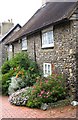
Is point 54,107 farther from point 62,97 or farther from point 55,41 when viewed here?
point 55,41

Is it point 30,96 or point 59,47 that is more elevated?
point 59,47

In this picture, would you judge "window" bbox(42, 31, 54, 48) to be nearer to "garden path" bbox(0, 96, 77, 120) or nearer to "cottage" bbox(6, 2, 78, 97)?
"cottage" bbox(6, 2, 78, 97)

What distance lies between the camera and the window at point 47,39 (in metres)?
14.2

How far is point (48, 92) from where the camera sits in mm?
11469

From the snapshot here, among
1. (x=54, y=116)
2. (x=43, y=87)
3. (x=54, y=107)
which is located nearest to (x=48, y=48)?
(x=43, y=87)

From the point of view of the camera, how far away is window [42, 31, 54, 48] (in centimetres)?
1416

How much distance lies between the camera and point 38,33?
15805 millimetres

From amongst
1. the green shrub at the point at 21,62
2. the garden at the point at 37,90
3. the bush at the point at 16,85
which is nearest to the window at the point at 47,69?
the garden at the point at 37,90

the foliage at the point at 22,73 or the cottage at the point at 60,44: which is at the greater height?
the cottage at the point at 60,44

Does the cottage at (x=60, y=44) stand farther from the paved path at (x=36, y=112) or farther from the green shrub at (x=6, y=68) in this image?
the green shrub at (x=6, y=68)

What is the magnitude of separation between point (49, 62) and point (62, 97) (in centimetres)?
309

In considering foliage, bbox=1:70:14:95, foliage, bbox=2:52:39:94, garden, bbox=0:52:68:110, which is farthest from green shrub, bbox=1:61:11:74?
garden, bbox=0:52:68:110

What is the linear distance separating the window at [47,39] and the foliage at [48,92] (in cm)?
272

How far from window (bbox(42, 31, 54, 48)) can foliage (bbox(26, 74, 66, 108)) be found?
2719 millimetres
